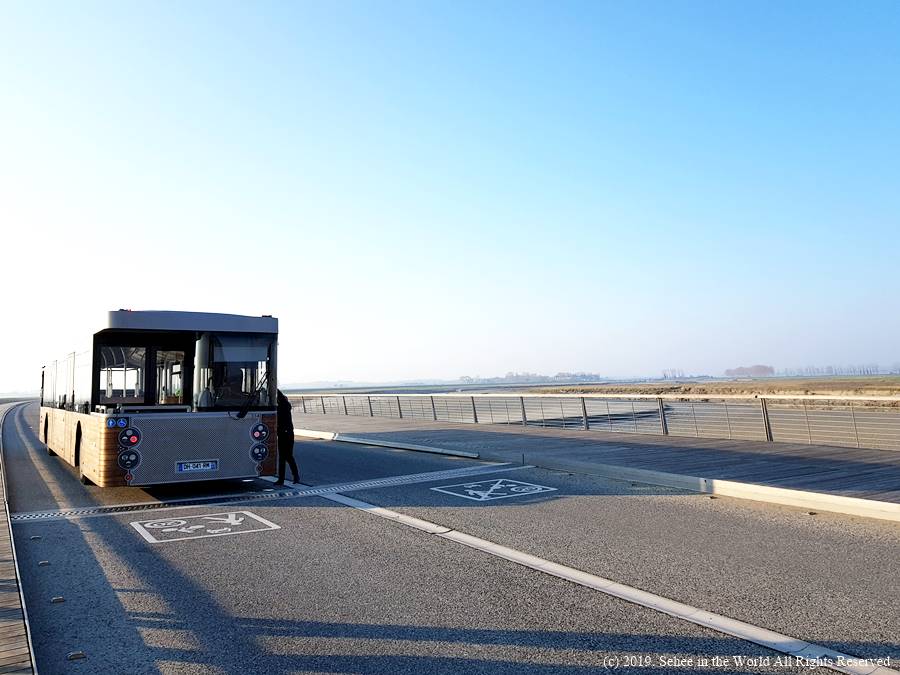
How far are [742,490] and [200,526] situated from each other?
7382mm

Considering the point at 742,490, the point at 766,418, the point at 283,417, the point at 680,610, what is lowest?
the point at 680,610

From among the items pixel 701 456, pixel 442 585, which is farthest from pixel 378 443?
pixel 442 585

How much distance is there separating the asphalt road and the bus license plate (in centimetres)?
100

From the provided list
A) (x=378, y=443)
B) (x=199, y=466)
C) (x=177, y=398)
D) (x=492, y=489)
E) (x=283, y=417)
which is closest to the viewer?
(x=199, y=466)

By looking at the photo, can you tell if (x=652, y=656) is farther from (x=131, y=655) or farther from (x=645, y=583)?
(x=131, y=655)

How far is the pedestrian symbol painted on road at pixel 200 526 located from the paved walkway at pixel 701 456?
623 centimetres

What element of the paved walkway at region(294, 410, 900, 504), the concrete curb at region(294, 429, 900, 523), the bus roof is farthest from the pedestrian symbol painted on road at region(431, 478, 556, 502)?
the bus roof

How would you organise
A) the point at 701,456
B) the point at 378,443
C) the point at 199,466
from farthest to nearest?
the point at 378,443 → the point at 701,456 → the point at 199,466

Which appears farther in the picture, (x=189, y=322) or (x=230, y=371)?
(x=230, y=371)

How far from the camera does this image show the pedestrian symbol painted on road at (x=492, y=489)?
10711mm

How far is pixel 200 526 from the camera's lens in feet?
29.4

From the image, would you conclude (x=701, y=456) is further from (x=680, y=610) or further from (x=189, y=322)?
(x=189, y=322)

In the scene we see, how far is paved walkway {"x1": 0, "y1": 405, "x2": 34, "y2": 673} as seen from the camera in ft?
13.5

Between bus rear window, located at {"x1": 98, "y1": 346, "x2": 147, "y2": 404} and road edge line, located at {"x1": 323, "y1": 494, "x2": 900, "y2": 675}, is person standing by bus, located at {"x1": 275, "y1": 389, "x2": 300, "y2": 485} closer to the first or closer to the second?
bus rear window, located at {"x1": 98, "y1": 346, "x2": 147, "y2": 404}
